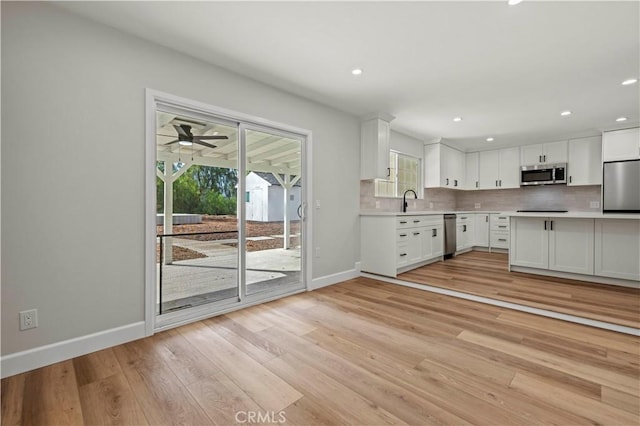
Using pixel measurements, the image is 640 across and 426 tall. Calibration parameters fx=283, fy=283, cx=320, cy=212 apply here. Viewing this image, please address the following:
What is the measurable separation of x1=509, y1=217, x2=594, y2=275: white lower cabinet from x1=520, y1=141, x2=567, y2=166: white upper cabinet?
2631mm

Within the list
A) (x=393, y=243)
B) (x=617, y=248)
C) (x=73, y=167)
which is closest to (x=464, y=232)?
(x=617, y=248)

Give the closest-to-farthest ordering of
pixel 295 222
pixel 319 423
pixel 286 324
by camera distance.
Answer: pixel 319 423 < pixel 286 324 < pixel 295 222

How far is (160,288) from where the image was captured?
2.78 m

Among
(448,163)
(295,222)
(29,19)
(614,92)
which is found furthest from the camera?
(448,163)

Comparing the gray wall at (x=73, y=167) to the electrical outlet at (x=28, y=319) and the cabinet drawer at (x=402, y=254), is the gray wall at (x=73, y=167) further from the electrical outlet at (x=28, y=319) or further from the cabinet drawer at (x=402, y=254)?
the cabinet drawer at (x=402, y=254)

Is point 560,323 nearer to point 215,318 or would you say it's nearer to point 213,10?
point 215,318

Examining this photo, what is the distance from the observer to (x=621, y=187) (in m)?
4.95

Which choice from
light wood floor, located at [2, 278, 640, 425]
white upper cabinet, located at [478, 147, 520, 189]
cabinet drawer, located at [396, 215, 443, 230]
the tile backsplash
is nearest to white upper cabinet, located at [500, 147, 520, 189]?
white upper cabinet, located at [478, 147, 520, 189]

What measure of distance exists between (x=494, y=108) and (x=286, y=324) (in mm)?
4113

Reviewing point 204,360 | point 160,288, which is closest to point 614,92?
point 204,360

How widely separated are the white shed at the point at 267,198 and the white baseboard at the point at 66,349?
4.79 ft

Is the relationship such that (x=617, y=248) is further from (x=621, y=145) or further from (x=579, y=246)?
(x=621, y=145)

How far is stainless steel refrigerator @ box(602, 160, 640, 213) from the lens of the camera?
4.81 metres

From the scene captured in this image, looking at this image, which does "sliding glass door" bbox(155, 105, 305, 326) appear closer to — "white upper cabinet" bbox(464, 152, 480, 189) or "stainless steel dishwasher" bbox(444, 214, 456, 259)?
"stainless steel dishwasher" bbox(444, 214, 456, 259)
